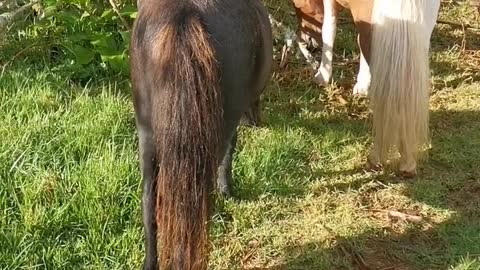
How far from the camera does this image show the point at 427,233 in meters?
3.34

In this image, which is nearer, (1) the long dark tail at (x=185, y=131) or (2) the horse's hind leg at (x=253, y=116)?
(1) the long dark tail at (x=185, y=131)

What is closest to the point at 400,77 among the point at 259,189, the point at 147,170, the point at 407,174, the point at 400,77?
the point at 400,77

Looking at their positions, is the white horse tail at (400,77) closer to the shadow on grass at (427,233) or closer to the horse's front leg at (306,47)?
the shadow on grass at (427,233)

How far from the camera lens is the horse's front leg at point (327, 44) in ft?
15.2

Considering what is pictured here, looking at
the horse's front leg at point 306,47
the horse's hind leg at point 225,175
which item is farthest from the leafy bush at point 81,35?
the horse's front leg at point 306,47

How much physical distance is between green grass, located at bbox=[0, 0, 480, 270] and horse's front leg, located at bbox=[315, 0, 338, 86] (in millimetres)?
292

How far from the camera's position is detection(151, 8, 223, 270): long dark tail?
7.27ft

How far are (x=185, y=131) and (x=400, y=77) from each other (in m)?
1.58

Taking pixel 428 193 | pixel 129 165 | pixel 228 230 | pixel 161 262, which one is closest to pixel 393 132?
pixel 428 193

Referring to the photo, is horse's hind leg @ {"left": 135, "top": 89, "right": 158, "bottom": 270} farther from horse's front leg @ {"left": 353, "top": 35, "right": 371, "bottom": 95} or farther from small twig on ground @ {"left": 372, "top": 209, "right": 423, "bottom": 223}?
horse's front leg @ {"left": 353, "top": 35, "right": 371, "bottom": 95}

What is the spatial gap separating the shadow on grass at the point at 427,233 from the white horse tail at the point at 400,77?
301 millimetres

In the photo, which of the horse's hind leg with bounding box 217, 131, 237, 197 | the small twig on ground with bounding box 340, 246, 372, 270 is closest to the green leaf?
the horse's hind leg with bounding box 217, 131, 237, 197

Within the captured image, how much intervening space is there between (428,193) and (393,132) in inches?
16.5

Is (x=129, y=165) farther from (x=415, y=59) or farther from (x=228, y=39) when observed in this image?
(x=415, y=59)
